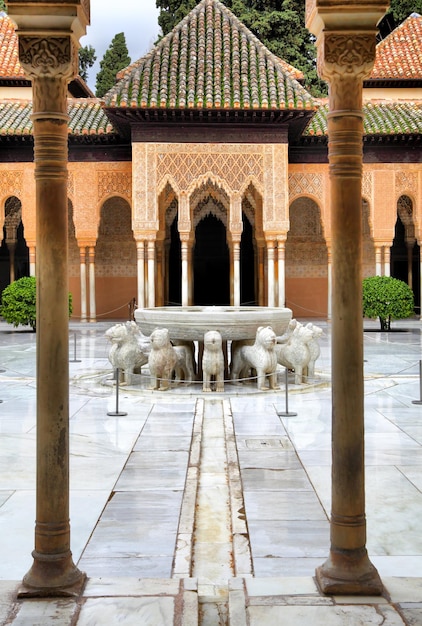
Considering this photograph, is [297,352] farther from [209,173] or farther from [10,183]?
[10,183]

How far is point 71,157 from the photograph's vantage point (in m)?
21.9

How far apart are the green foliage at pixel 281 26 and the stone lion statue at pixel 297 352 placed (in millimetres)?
22920

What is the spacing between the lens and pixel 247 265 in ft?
85.9

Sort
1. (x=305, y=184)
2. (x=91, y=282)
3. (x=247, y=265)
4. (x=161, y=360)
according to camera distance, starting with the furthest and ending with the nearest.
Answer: (x=247, y=265), (x=91, y=282), (x=305, y=184), (x=161, y=360)

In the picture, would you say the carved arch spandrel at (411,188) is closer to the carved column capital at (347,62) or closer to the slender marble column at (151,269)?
the slender marble column at (151,269)

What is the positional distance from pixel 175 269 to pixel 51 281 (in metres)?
22.9

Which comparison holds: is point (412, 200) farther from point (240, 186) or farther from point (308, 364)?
point (308, 364)

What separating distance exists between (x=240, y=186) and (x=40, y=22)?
57.3ft

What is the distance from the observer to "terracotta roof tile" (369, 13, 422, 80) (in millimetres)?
24562

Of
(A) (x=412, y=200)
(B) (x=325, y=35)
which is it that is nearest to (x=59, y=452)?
(B) (x=325, y=35)

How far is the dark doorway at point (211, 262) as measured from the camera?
86.2 feet

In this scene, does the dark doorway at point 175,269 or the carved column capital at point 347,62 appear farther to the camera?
the dark doorway at point 175,269

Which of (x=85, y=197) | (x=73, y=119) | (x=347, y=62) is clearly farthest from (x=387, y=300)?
(x=347, y=62)

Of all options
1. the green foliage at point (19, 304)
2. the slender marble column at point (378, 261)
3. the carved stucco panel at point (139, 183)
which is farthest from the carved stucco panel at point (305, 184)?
the green foliage at point (19, 304)
